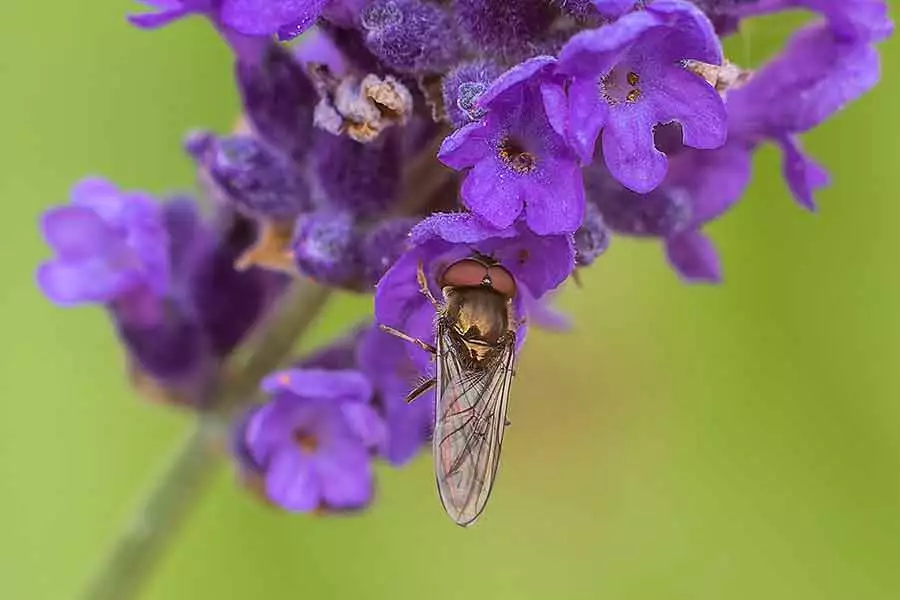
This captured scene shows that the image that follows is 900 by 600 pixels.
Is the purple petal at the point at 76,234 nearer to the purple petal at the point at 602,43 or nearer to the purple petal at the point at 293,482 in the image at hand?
the purple petal at the point at 293,482

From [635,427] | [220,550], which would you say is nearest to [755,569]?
[635,427]

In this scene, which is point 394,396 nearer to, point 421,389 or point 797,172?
point 421,389

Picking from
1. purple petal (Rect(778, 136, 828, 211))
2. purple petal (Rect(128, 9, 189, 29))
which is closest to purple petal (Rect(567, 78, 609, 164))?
purple petal (Rect(778, 136, 828, 211))

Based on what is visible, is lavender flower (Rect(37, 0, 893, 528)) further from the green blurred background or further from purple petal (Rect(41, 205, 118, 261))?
the green blurred background

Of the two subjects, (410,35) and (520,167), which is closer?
(520,167)

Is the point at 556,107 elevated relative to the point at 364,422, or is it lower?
elevated

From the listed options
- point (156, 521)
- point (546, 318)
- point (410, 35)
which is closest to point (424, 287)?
point (410, 35)

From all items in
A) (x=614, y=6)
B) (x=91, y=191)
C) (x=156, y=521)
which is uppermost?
(x=614, y=6)

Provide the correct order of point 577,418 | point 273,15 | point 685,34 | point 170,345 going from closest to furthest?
1. point 685,34
2. point 273,15
3. point 170,345
4. point 577,418
